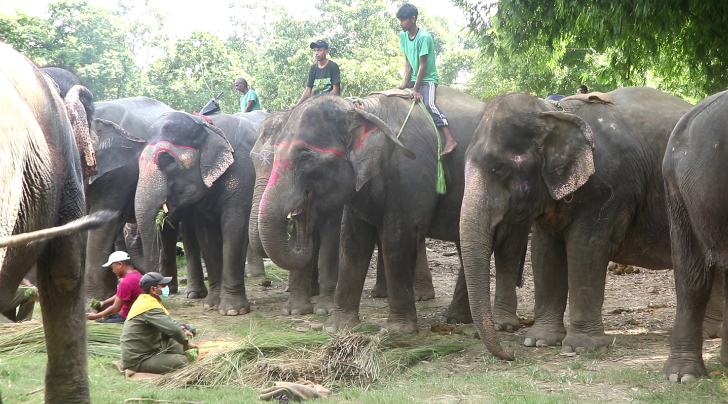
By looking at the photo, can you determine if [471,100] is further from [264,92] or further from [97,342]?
[264,92]

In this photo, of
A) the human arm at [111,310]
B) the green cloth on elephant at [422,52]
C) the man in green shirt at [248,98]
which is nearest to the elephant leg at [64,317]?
the human arm at [111,310]

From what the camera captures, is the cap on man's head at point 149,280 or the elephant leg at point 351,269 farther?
the elephant leg at point 351,269

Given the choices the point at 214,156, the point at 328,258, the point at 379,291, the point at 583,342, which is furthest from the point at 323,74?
the point at 583,342

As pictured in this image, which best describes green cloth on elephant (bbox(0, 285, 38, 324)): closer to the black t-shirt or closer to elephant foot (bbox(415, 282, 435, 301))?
the black t-shirt

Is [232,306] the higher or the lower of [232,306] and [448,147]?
the lower

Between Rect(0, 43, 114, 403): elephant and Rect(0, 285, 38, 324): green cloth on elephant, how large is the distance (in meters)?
3.36

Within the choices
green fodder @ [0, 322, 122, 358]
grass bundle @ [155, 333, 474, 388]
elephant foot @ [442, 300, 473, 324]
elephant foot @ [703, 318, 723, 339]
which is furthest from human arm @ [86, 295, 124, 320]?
elephant foot @ [703, 318, 723, 339]

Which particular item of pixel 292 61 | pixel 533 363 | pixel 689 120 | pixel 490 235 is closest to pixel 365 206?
pixel 490 235

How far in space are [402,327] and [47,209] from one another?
453cm

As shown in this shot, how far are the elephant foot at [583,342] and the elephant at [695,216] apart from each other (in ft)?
2.92

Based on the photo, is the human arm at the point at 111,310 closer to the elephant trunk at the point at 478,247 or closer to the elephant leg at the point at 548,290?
the elephant trunk at the point at 478,247

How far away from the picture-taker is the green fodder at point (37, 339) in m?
6.28

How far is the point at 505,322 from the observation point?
711 cm

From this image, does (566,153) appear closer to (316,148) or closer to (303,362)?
(316,148)
